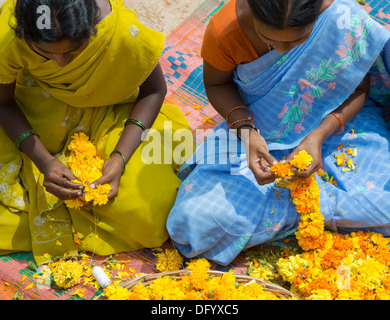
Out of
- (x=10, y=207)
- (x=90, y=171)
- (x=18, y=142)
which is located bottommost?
(x=10, y=207)

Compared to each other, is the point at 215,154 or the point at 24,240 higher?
the point at 215,154

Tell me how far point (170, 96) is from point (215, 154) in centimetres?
105

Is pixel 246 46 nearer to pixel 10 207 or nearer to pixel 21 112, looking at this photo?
pixel 21 112

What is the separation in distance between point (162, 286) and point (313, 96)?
1429 millimetres

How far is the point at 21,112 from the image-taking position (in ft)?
10.3

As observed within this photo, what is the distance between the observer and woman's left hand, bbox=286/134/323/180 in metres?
2.81

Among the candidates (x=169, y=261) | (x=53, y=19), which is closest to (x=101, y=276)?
(x=169, y=261)

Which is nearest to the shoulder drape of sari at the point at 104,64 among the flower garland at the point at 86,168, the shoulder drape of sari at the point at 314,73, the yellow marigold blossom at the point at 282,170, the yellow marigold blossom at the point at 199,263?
the flower garland at the point at 86,168

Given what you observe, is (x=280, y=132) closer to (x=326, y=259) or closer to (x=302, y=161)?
(x=302, y=161)

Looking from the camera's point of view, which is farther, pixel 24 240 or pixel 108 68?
pixel 24 240

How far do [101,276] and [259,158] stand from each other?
4.11 feet
